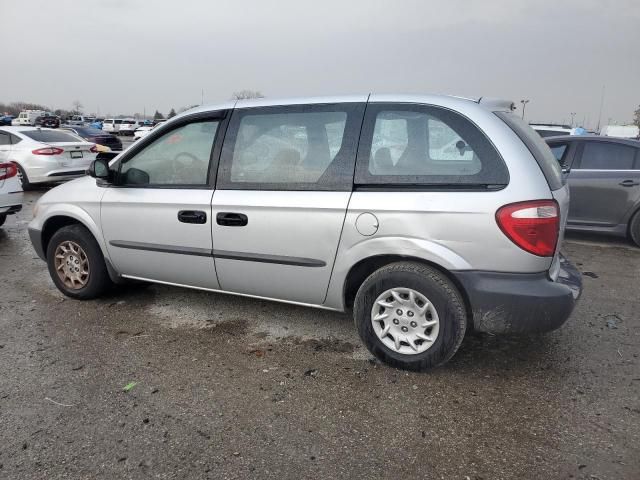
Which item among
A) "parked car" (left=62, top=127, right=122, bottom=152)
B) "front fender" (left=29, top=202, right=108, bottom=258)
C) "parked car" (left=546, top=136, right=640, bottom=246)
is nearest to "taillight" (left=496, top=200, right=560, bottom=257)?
"front fender" (left=29, top=202, right=108, bottom=258)

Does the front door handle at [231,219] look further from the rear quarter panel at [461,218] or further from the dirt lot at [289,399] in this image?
the dirt lot at [289,399]

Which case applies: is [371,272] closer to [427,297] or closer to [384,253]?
[384,253]

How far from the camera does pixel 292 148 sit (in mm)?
3428

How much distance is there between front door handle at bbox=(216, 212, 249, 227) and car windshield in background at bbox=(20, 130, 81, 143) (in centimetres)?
956

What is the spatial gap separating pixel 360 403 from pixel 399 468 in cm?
56

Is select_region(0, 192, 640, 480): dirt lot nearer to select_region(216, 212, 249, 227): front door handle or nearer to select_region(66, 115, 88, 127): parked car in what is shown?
select_region(216, 212, 249, 227): front door handle

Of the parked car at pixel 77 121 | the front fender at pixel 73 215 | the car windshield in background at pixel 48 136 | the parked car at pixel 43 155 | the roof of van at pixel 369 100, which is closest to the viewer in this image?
the roof of van at pixel 369 100

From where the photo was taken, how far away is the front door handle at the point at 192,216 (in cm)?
361

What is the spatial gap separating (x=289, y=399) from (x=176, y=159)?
2047mm

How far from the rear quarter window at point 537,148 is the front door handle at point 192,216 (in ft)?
6.90

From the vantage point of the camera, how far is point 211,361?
3.33m

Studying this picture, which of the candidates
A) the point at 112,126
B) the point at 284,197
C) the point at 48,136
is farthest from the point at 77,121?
the point at 284,197

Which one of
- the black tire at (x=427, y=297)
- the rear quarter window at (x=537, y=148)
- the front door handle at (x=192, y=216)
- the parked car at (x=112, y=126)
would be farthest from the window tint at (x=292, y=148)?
the parked car at (x=112, y=126)

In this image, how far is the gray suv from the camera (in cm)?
285
